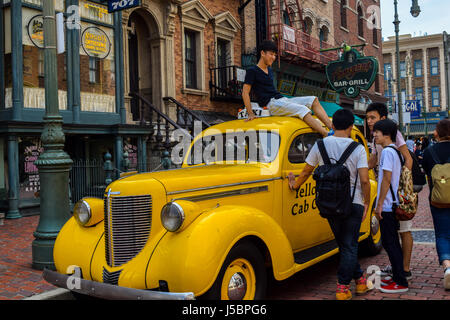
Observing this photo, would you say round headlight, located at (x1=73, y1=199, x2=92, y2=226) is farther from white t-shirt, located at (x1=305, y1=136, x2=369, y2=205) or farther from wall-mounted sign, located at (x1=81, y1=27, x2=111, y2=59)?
wall-mounted sign, located at (x1=81, y1=27, x2=111, y2=59)

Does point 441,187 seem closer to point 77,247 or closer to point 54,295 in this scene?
point 77,247

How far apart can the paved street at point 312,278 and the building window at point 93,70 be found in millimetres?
5717

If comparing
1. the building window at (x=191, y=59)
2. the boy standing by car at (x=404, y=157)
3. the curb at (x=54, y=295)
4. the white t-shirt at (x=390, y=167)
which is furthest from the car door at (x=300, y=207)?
the building window at (x=191, y=59)

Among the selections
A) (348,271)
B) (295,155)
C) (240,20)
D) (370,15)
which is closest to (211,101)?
(240,20)

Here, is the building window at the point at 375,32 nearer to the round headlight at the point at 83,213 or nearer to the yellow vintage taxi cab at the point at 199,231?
the yellow vintage taxi cab at the point at 199,231

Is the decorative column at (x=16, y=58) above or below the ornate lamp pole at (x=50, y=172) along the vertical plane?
above

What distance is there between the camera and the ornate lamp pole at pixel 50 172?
5.70m

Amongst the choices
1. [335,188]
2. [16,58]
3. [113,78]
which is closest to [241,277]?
[335,188]

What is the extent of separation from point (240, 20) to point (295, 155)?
14077mm

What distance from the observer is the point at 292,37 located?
18531mm

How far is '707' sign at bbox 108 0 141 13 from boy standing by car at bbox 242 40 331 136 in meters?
5.72

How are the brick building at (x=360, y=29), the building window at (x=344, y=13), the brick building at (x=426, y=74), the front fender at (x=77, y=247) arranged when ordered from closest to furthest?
the front fender at (x=77, y=247) < the brick building at (x=360, y=29) < the building window at (x=344, y=13) < the brick building at (x=426, y=74)

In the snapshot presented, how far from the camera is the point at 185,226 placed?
142 inches
